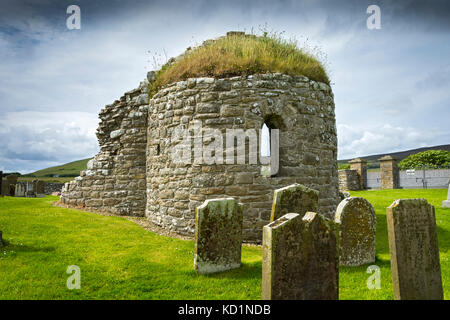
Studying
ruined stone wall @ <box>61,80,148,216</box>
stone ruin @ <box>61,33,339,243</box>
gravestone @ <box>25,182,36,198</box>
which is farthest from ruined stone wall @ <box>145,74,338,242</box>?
gravestone @ <box>25,182,36,198</box>

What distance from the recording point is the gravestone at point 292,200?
4992mm

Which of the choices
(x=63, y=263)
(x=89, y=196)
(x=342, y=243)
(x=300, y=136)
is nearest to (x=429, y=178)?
(x=300, y=136)

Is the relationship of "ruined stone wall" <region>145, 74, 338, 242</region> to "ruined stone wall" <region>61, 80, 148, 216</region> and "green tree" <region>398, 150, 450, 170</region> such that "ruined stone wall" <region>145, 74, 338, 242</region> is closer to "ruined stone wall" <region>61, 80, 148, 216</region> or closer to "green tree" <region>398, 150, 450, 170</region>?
"ruined stone wall" <region>61, 80, 148, 216</region>

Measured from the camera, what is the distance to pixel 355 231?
17.2ft

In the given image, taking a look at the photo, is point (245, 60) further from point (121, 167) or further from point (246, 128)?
point (121, 167)

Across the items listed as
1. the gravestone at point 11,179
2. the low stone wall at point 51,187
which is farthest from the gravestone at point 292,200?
the low stone wall at point 51,187

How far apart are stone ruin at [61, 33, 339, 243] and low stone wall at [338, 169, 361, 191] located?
15.4m

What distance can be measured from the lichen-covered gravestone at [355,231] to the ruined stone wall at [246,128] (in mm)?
2025

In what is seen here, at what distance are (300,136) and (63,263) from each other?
574cm

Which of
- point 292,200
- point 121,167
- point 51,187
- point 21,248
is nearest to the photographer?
point 292,200

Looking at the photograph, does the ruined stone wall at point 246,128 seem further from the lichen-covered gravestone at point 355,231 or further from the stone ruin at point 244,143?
A: the lichen-covered gravestone at point 355,231

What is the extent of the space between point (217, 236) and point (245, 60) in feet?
15.2

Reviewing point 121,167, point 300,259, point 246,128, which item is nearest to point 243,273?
point 300,259

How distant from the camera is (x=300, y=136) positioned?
7.36 meters
